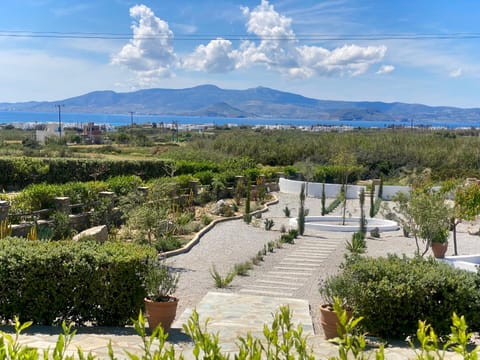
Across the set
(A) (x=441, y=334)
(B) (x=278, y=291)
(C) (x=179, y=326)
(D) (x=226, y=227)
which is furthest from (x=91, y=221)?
(A) (x=441, y=334)

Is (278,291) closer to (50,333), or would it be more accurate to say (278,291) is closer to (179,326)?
(179,326)

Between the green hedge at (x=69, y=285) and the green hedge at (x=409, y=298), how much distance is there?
2747 millimetres

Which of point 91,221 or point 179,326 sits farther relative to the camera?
point 91,221

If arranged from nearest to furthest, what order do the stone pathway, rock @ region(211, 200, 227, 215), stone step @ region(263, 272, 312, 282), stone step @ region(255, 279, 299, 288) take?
1. the stone pathway
2. stone step @ region(255, 279, 299, 288)
3. stone step @ region(263, 272, 312, 282)
4. rock @ region(211, 200, 227, 215)

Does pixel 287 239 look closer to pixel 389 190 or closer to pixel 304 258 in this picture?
pixel 304 258

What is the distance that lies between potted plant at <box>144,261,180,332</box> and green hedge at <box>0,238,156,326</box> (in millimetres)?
151

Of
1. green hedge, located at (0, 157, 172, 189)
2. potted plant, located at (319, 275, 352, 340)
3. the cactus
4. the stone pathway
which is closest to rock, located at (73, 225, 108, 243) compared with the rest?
the cactus

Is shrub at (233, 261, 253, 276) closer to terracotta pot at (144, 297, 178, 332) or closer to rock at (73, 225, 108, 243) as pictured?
rock at (73, 225, 108, 243)

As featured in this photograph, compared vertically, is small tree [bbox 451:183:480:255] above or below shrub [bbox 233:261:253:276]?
above

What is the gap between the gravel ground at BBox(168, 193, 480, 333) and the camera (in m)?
10.2

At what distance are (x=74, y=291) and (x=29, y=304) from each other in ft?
1.87

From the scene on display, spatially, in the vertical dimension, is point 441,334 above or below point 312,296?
above

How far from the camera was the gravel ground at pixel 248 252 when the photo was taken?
10.2 metres

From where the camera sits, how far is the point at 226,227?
18.2m
